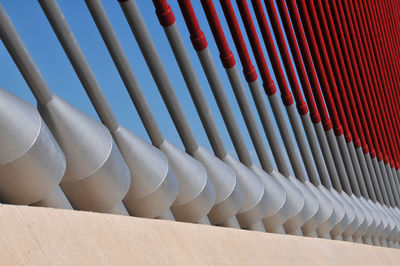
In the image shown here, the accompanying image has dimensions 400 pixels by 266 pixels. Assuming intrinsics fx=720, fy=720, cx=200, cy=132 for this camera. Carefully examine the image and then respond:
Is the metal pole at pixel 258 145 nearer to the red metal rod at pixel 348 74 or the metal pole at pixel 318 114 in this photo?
the metal pole at pixel 318 114

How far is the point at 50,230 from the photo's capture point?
162 cm

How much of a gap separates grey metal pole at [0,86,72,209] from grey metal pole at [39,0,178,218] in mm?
434

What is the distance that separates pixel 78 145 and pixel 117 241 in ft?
1.10

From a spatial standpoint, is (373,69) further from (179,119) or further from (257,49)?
(179,119)

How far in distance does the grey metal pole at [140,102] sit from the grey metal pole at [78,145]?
41 centimetres

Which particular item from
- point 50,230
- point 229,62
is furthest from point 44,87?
point 229,62

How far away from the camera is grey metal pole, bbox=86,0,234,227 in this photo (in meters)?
2.43

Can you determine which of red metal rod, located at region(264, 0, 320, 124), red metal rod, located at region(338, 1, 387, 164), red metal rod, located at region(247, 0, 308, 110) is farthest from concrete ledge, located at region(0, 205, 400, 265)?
red metal rod, located at region(338, 1, 387, 164)

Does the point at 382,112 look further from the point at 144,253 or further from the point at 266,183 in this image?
the point at 144,253

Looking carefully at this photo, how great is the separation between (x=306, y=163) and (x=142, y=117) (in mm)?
2213

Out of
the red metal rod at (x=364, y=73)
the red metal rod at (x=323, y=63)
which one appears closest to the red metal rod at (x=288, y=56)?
the red metal rod at (x=323, y=63)

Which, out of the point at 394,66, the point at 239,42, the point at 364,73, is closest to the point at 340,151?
the point at 364,73

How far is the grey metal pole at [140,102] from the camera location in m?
2.43

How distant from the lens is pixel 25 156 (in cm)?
176
